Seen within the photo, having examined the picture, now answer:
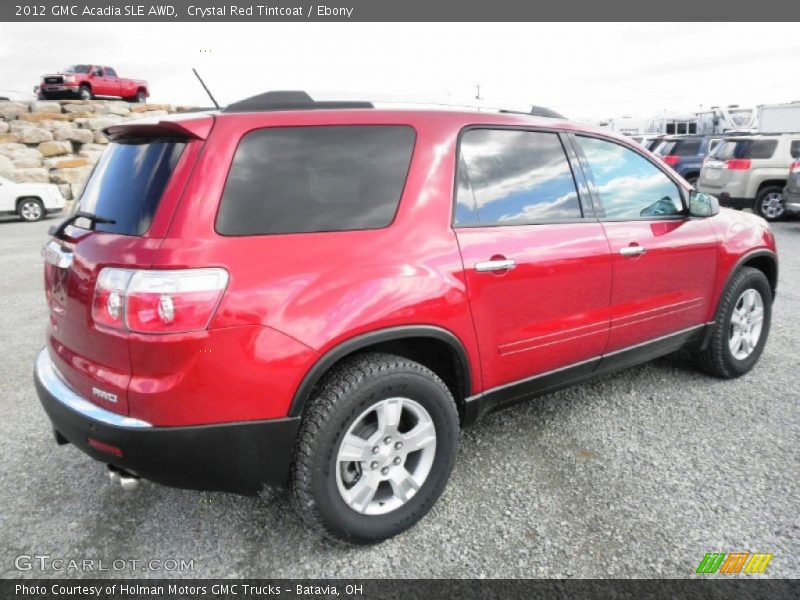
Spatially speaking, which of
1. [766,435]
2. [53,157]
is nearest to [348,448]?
[766,435]

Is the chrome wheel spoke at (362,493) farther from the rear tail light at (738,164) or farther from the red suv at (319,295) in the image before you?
the rear tail light at (738,164)

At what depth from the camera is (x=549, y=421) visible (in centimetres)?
349

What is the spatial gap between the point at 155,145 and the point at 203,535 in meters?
1.63

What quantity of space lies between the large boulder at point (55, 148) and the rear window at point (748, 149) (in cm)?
2001

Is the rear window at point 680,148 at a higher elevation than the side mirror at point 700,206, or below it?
below

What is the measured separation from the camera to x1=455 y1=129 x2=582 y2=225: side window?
265 centimetres

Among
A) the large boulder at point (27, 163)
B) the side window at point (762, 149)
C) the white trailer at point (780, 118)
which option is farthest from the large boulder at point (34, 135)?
the white trailer at point (780, 118)

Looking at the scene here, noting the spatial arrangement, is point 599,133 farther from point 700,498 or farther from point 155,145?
point 155,145

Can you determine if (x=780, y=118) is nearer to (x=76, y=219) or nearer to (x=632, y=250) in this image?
(x=632, y=250)

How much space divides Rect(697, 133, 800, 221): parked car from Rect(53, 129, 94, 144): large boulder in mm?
19654

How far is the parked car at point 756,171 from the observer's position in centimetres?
1182

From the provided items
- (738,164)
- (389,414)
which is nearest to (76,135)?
(738,164)

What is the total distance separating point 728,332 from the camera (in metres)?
3.90

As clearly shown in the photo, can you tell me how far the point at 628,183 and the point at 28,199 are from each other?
626 inches
